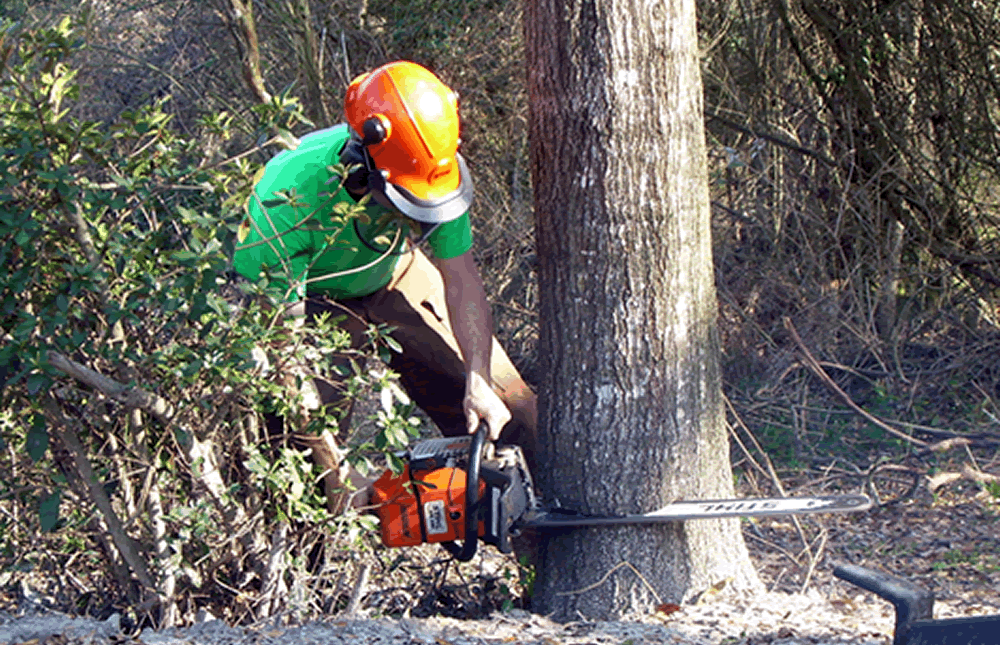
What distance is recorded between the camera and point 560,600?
3281 millimetres

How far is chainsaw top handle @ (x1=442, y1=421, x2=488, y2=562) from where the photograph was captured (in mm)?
3088

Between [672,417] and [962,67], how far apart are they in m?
4.59

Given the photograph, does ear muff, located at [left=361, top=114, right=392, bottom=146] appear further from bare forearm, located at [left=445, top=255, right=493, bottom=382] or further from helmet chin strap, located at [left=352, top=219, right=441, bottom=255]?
bare forearm, located at [left=445, top=255, right=493, bottom=382]

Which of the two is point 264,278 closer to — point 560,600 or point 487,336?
point 487,336

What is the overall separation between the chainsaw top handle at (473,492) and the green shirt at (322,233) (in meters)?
0.69

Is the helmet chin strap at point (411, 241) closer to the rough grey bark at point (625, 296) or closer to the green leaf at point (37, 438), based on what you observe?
the rough grey bark at point (625, 296)

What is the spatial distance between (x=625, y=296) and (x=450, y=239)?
→ 28.2 inches

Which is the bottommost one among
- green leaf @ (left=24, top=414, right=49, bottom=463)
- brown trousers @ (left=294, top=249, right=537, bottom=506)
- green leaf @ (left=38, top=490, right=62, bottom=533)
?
green leaf @ (left=38, top=490, right=62, bottom=533)

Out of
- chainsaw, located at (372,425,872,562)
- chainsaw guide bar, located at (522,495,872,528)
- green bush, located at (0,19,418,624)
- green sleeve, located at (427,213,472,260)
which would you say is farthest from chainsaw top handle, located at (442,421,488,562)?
green sleeve, located at (427,213,472,260)

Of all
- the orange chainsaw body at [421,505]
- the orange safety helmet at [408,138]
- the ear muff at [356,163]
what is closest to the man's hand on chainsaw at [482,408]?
the orange chainsaw body at [421,505]

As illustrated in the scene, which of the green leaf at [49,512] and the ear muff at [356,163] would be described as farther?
the ear muff at [356,163]

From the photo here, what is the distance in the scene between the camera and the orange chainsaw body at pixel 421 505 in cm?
321

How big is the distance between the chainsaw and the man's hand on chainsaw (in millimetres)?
36

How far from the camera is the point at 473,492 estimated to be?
121 inches
